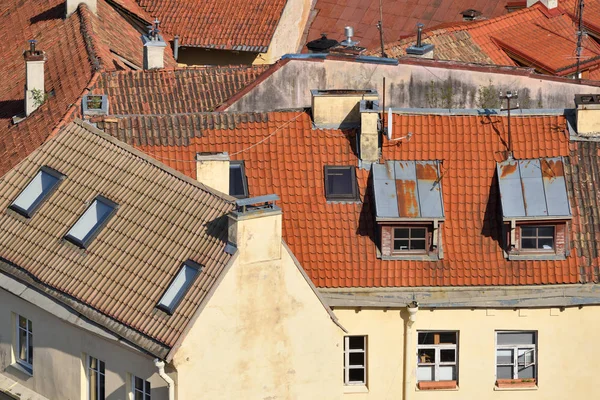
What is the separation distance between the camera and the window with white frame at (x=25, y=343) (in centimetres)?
4831

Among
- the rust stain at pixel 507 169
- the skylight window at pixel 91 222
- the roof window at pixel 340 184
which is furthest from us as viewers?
the rust stain at pixel 507 169

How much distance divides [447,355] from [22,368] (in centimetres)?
1044

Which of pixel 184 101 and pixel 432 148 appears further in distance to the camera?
pixel 184 101

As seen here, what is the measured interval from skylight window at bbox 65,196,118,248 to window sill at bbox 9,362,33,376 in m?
3.55

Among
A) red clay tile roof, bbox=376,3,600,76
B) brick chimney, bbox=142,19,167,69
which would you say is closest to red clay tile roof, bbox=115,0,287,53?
red clay tile roof, bbox=376,3,600,76

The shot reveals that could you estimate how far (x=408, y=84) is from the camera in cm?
5728

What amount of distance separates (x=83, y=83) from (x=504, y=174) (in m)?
14.7

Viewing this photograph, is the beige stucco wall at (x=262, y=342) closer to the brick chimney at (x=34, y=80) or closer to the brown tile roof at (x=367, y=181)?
the brown tile roof at (x=367, y=181)

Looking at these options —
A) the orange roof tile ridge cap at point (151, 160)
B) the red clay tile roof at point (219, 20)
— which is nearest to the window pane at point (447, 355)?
the orange roof tile ridge cap at point (151, 160)

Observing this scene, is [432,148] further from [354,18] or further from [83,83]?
[354,18]

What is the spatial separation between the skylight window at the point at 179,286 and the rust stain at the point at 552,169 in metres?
10.5

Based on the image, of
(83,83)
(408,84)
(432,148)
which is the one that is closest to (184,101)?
(83,83)

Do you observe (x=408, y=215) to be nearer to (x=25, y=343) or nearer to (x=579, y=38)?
(x=25, y=343)

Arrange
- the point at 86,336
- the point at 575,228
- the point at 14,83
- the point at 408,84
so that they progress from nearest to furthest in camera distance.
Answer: the point at 86,336, the point at 575,228, the point at 408,84, the point at 14,83
